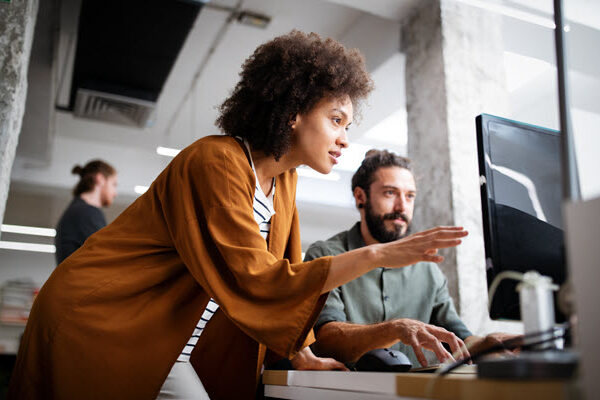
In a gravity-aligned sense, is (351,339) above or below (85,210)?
below

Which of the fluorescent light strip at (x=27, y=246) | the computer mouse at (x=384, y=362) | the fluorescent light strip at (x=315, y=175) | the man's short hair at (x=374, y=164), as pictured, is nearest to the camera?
the computer mouse at (x=384, y=362)

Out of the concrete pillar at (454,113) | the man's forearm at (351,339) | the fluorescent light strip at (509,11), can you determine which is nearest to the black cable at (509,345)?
the man's forearm at (351,339)

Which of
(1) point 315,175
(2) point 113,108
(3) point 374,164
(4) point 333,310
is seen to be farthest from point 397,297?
(1) point 315,175

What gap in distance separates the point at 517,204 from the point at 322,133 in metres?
0.59

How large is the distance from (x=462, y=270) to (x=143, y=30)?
7.65 ft

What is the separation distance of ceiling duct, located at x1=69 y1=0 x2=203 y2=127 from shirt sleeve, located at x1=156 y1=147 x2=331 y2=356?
7.19 ft

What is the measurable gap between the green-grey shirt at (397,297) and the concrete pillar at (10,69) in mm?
1175

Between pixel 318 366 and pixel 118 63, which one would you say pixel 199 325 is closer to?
pixel 318 366

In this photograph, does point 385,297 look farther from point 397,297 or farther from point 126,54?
point 126,54

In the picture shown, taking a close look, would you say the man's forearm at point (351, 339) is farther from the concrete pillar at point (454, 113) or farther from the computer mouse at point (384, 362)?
the concrete pillar at point (454, 113)

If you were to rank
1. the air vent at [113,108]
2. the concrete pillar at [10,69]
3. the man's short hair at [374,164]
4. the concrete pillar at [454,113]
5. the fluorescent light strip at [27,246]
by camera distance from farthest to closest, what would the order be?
the fluorescent light strip at [27,246] < the air vent at [113,108] < the concrete pillar at [454,113] < the man's short hair at [374,164] < the concrete pillar at [10,69]

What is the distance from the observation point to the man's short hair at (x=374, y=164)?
7.07 ft

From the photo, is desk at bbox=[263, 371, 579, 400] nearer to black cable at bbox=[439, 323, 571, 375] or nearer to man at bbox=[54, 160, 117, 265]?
black cable at bbox=[439, 323, 571, 375]

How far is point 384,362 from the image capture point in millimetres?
1032
